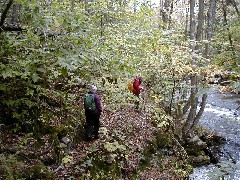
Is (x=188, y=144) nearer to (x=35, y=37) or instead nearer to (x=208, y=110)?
(x=208, y=110)

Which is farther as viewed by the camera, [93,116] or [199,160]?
[199,160]

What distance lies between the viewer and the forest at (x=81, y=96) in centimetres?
484

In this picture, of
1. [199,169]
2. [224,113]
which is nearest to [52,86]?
[199,169]

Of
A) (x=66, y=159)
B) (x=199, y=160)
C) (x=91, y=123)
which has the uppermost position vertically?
(x=91, y=123)

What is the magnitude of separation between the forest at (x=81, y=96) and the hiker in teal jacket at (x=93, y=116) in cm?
32

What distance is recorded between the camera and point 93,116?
9039mm

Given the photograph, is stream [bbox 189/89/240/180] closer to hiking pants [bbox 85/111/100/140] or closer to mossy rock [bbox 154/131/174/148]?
mossy rock [bbox 154/131/174/148]

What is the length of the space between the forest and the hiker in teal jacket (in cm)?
32

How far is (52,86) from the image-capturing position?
33.7ft

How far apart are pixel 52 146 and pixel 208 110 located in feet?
49.2

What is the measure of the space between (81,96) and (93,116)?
2.40 m

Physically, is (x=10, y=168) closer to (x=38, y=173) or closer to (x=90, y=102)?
(x=38, y=173)

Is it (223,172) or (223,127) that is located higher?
(223,172)

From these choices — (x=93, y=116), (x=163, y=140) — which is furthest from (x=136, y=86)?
(x=93, y=116)
